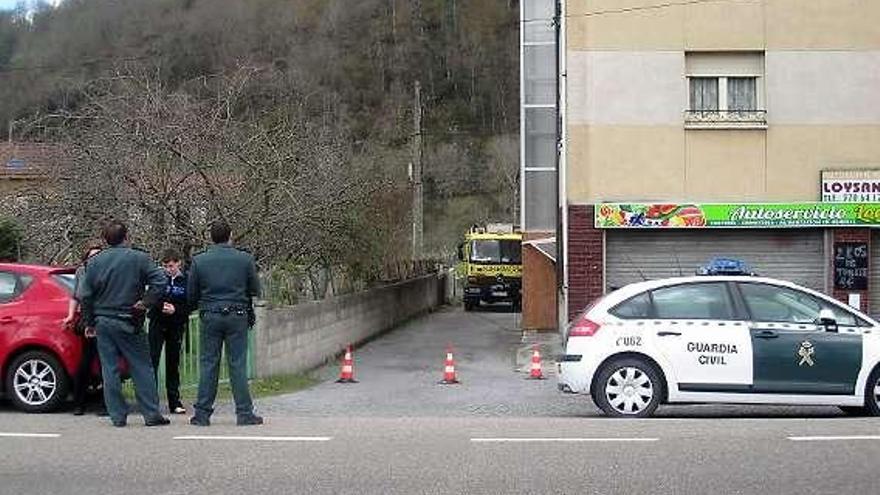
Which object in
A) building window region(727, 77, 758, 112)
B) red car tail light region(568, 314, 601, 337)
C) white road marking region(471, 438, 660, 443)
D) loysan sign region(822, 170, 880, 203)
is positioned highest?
building window region(727, 77, 758, 112)

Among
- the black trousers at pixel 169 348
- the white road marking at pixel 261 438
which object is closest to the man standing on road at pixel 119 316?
the white road marking at pixel 261 438

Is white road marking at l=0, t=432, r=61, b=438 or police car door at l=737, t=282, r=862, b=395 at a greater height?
police car door at l=737, t=282, r=862, b=395

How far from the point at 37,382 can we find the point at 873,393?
27.6 feet

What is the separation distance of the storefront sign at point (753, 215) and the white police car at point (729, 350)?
357 inches

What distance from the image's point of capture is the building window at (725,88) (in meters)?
21.0

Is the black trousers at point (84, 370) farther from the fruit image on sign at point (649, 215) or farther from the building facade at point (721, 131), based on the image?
the fruit image on sign at point (649, 215)

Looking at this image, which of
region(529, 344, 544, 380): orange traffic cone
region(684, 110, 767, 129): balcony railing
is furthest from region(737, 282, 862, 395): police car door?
region(684, 110, 767, 129): balcony railing

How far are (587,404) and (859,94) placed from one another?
10579mm

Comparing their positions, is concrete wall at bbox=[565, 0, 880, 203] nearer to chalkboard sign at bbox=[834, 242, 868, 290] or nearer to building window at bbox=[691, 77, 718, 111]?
building window at bbox=[691, 77, 718, 111]

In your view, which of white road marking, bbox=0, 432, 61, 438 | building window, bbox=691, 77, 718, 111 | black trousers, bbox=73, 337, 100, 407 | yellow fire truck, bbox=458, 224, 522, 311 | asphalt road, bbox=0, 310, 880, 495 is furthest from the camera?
yellow fire truck, bbox=458, 224, 522, 311

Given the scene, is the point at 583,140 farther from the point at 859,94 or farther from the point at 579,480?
the point at 579,480

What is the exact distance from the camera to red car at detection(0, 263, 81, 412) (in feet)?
36.9

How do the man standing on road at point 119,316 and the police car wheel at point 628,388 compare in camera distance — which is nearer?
the man standing on road at point 119,316

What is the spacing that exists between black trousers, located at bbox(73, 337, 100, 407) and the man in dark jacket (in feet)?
1.95
